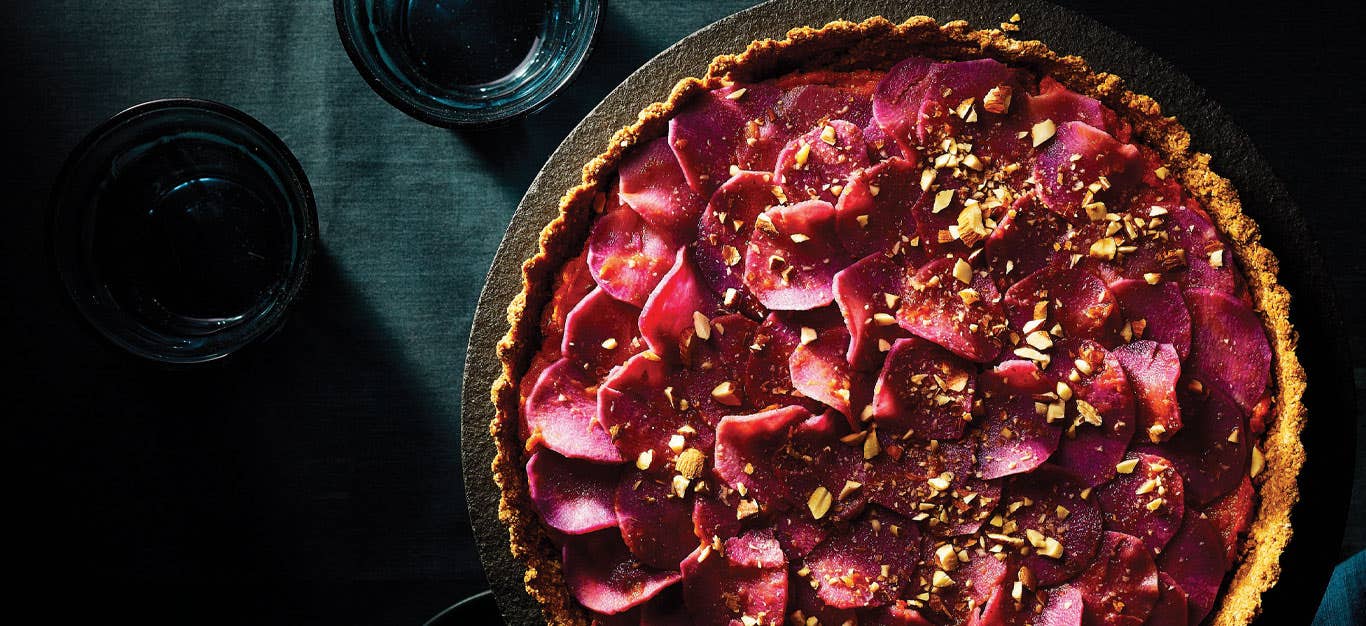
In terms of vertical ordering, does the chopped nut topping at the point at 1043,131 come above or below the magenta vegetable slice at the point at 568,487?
above

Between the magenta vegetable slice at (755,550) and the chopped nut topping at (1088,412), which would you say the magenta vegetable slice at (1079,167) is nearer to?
the chopped nut topping at (1088,412)

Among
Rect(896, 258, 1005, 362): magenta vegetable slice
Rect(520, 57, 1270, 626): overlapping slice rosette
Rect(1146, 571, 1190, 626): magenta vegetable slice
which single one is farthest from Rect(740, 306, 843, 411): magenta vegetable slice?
Rect(1146, 571, 1190, 626): magenta vegetable slice

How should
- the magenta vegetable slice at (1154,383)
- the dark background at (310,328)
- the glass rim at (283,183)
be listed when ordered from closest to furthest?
the magenta vegetable slice at (1154,383) → the glass rim at (283,183) → the dark background at (310,328)

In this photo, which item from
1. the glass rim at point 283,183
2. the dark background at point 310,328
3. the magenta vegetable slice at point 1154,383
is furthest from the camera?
the dark background at point 310,328

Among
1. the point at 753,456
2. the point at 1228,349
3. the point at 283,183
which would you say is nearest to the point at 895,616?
the point at 753,456

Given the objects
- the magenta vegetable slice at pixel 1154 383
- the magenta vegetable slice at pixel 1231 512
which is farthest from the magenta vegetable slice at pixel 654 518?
the magenta vegetable slice at pixel 1231 512

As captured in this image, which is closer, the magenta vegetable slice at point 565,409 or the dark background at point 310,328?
the magenta vegetable slice at point 565,409

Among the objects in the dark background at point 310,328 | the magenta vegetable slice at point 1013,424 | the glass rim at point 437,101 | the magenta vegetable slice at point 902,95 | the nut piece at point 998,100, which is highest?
the nut piece at point 998,100
